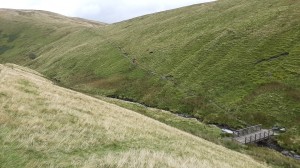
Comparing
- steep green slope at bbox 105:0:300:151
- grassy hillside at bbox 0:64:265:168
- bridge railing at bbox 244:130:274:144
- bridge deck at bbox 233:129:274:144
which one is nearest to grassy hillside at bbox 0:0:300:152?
steep green slope at bbox 105:0:300:151

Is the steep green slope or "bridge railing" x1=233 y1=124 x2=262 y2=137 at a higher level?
the steep green slope

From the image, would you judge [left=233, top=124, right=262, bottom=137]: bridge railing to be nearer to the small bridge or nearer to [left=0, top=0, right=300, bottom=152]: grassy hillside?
the small bridge

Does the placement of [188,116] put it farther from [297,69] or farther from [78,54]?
[78,54]

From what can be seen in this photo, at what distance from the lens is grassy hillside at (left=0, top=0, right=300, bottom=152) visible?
55000 millimetres

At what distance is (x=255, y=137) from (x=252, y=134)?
71.8 inches

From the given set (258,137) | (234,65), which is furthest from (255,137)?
(234,65)

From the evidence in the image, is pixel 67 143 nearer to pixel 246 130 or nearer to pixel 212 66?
pixel 246 130

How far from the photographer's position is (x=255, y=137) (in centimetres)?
4375

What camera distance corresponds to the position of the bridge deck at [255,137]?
43219 millimetres

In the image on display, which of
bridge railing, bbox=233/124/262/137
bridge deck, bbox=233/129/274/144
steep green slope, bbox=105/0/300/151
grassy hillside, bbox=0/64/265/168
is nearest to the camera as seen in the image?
grassy hillside, bbox=0/64/265/168

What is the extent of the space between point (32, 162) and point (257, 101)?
4601 cm

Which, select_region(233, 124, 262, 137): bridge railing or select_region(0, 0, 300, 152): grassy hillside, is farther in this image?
select_region(0, 0, 300, 152): grassy hillside

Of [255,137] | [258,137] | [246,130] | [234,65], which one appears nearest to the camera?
[255,137]

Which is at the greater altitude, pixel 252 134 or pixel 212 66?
pixel 212 66
